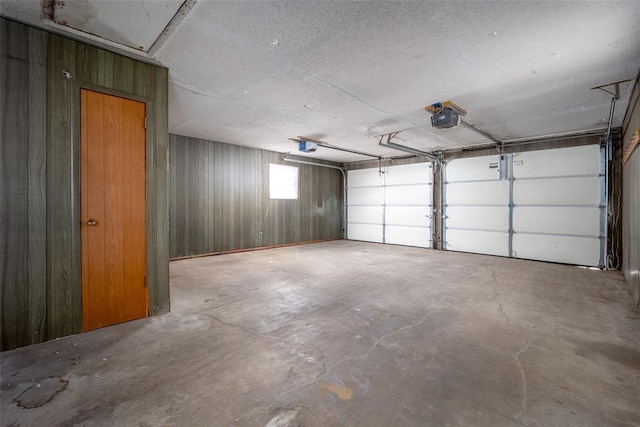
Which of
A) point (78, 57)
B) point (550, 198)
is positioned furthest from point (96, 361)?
point (550, 198)

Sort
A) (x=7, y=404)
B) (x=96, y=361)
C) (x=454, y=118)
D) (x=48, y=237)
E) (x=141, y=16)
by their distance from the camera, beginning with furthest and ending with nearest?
(x=454, y=118), (x=48, y=237), (x=141, y=16), (x=96, y=361), (x=7, y=404)

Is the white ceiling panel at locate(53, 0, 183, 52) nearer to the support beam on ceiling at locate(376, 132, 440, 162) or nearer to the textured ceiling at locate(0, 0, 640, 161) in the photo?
the textured ceiling at locate(0, 0, 640, 161)

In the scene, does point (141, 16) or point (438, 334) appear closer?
point (141, 16)

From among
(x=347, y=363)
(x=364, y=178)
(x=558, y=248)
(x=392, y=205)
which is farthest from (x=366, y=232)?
(x=347, y=363)

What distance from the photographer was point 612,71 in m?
2.96

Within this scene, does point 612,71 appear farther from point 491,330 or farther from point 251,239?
point 251,239

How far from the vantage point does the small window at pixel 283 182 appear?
7.64m

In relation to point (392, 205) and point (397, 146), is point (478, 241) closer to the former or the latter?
point (392, 205)

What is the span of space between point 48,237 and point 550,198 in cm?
775

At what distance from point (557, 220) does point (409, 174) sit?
11.4 feet

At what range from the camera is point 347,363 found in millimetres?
1992

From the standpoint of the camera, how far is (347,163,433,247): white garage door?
7742mm

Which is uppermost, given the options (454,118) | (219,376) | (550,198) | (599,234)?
(454,118)

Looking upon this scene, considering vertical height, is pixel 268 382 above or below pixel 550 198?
below
